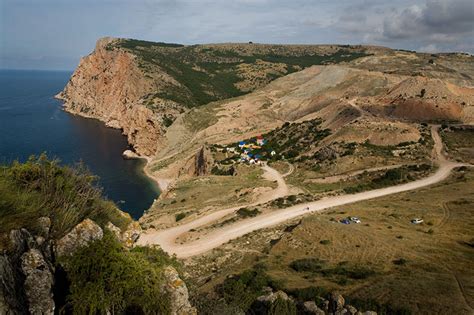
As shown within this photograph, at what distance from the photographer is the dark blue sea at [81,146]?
73.6 metres

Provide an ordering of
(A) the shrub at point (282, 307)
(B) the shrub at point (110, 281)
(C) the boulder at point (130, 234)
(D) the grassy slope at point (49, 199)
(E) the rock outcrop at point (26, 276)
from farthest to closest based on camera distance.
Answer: (A) the shrub at point (282, 307), (C) the boulder at point (130, 234), (B) the shrub at point (110, 281), (D) the grassy slope at point (49, 199), (E) the rock outcrop at point (26, 276)

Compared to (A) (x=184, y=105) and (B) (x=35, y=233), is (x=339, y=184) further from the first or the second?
(A) (x=184, y=105)

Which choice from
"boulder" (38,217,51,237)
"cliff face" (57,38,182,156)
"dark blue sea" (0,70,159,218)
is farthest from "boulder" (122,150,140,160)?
"boulder" (38,217,51,237)

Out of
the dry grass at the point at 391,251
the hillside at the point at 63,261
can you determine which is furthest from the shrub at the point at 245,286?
the hillside at the point at 63,261

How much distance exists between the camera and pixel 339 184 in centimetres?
5409

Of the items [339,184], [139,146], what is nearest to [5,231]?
[339,184]

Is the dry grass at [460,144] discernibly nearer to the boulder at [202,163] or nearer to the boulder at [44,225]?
the boulder at [202,163]

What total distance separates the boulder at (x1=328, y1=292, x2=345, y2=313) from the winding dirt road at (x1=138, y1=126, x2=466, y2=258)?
16.9 metres

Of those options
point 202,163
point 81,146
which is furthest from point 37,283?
point 81,146

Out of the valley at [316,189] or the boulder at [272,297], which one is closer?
the boulder at [272,297]

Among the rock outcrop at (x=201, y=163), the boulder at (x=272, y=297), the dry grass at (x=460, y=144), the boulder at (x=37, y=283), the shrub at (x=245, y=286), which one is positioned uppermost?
the boulder at (x=37, y=283)

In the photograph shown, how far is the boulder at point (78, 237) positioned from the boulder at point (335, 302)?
15.0 metres

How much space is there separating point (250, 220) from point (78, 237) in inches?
1310

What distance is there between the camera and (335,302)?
21.3 m
